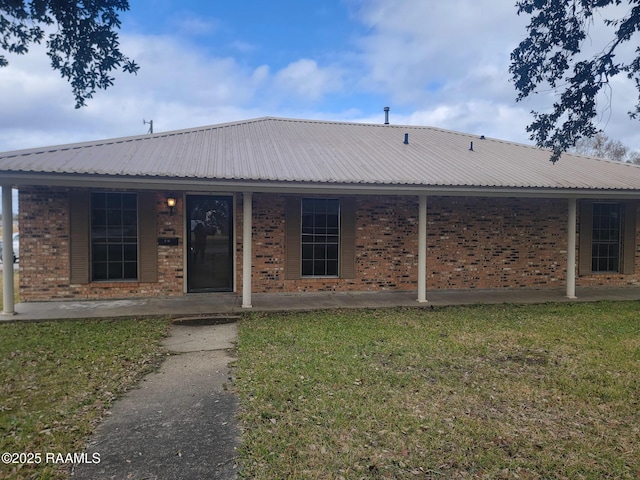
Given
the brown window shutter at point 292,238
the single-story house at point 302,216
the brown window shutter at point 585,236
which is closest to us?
the single-story house at point 302,216

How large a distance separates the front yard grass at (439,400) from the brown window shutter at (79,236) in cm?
371

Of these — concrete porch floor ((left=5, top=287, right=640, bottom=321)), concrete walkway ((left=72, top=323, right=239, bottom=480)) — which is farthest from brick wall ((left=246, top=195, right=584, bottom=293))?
concrete walkway ((left=72, top=323, right=239, bottom=480))

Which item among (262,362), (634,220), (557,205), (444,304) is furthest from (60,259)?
(634,220)

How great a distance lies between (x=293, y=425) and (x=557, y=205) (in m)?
9.28

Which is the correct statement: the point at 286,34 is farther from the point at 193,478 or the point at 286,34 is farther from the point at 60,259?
the point at 193,478

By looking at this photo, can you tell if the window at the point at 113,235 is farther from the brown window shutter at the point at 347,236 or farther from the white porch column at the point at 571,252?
the white porch column at the point at 571,252

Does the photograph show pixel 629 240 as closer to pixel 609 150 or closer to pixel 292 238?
pixel 292 238

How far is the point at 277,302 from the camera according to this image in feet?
27.1

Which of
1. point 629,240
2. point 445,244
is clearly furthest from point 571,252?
point 445,244

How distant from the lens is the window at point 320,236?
902 cm

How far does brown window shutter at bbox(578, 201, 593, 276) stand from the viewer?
993 cm

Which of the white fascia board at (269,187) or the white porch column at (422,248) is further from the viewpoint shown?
the white porch column at (422,248)

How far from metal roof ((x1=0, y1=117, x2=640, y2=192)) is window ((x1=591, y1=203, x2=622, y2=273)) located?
2.99 feet

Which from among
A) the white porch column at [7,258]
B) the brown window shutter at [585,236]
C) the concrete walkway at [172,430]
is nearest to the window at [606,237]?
the brown window shutter at [585,236]
